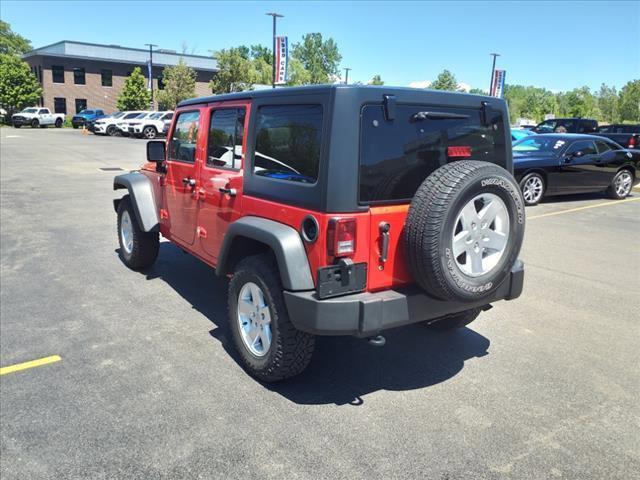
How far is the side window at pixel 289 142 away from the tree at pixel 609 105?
2766 inches

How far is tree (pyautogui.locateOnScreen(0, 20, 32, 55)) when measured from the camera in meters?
82.5

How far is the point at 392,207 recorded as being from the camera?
3189 millimetres

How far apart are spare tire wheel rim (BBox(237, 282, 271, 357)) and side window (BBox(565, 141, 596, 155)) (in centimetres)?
954

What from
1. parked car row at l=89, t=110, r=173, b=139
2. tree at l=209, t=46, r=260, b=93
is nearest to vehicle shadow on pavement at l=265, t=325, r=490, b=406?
parked car row at l=89, t=110, r=173, b=139

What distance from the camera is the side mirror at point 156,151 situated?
16.7 feet

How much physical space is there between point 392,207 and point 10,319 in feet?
12.0

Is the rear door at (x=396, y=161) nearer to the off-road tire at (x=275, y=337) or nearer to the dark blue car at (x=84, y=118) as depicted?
the off-road tire at (x=275, y=337)

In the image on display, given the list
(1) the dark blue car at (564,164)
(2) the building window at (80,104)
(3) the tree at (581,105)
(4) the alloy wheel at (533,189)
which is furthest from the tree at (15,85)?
(3) the tree at (581,105)

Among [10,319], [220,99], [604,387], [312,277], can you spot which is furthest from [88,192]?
[604,387]

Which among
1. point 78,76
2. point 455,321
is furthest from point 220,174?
point 78,76

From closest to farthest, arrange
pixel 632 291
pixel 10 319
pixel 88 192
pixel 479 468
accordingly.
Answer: pixel 479 468
pixel 10 319
pixel 632 291
pixel 88 192

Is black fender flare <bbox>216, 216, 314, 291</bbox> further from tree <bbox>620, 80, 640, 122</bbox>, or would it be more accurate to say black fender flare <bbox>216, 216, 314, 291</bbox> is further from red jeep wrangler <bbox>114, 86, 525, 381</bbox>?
tree <bbox>620, 80, 640, 122</bbox>

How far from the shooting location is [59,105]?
2076 inches

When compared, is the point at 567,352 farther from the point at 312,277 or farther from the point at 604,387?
the point at 312,277
